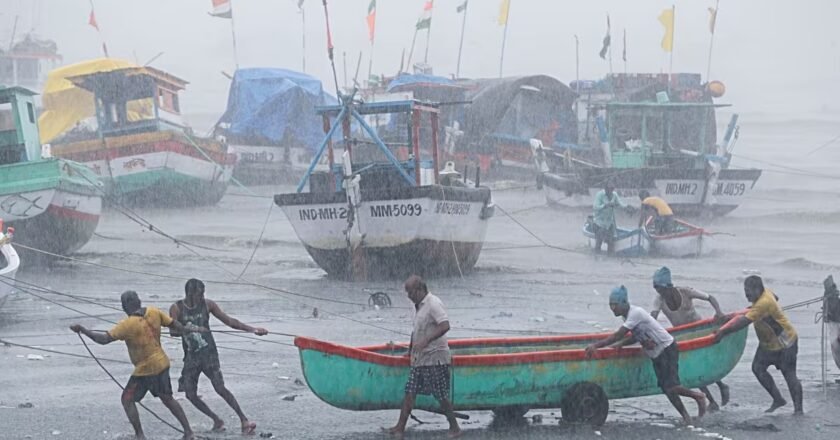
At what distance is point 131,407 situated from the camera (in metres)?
7.26

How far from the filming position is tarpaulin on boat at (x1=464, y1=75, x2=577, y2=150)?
34500 mm

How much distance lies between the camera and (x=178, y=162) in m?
29.1

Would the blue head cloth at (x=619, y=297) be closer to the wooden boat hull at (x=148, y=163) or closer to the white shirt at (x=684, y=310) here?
the white shirt at (x=684, y=310)

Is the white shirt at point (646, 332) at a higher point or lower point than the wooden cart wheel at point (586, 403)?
higher

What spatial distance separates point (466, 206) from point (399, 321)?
13.5 feet

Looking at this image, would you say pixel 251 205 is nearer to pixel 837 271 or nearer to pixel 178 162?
pixel 178 162

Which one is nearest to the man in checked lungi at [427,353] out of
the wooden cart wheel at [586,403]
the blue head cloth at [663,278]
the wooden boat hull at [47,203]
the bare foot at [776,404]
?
the wooden cart wheel at [586,403]

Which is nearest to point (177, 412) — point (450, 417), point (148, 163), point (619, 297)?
point (450, 417)

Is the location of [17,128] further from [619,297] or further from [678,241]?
[619,297]

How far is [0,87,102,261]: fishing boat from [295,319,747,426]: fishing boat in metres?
11.0

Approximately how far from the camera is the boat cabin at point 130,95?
27.2 meters

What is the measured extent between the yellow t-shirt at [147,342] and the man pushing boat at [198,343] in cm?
22

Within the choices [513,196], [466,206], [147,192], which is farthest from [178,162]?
[466,206]

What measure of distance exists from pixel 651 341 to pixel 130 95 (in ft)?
72.3
